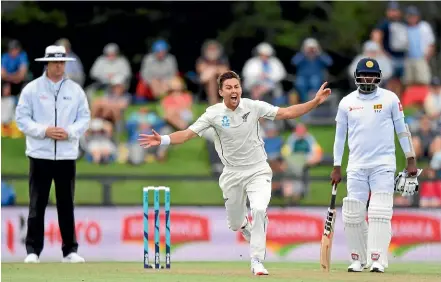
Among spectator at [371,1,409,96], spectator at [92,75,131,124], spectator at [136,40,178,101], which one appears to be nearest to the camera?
spectator at [92,75,131,124]

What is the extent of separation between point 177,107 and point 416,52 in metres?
3.87

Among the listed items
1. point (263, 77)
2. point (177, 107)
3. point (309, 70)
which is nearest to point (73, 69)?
point (177, 107)

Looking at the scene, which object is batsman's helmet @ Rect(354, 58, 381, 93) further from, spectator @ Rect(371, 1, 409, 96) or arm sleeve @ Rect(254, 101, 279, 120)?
spectator @ Rect(371, 1, 409, 96)

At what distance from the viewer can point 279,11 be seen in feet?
89.8

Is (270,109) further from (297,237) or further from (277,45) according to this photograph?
(277,45)

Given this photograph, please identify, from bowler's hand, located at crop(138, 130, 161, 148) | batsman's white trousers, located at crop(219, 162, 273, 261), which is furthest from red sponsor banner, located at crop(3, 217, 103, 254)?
bowler's hand, located at crop(138, 130, 161, 148)

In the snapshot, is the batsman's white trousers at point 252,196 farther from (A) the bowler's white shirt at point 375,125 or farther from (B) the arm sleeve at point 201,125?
(A) the bowler's white shirt at point 375,125

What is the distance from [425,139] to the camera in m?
22.1

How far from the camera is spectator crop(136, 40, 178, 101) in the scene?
24062 millimetres

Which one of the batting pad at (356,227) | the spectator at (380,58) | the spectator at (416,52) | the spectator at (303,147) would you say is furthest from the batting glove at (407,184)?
the spectator at (416,52)

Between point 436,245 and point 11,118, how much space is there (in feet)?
24.4

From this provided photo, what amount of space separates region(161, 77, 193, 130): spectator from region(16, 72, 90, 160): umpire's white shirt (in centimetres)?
797

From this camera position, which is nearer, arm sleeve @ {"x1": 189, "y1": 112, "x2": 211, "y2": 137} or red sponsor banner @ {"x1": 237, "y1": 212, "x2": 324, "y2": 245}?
arm sleeve @ {"x1": 189, "y1": 112, "x2": 211, "y2": 137}

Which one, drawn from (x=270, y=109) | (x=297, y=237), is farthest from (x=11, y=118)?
(x=270, y=109)
